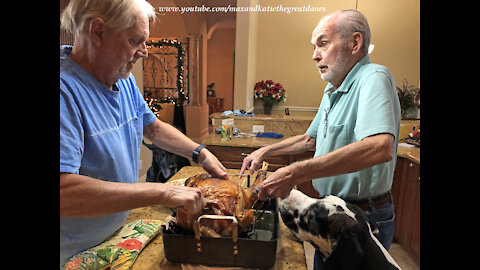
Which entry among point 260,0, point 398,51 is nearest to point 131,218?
point 260,0

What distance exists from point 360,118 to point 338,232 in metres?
0.25

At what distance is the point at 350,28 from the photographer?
0.60 m

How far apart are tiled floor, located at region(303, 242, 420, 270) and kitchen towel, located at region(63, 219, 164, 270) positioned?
3.69ft

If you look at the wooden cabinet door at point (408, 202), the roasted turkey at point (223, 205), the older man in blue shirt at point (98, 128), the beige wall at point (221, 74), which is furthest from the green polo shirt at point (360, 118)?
the beige wall at point (221, 74)

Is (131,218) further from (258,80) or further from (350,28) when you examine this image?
(258,80)

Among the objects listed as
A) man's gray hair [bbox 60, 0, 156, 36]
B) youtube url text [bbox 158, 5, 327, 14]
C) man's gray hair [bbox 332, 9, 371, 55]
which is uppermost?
youtube url text [bbox 158, 5, 327, 14]

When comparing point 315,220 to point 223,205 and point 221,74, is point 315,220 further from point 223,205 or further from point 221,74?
point 221,74

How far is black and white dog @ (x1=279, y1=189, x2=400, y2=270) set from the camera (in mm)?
464

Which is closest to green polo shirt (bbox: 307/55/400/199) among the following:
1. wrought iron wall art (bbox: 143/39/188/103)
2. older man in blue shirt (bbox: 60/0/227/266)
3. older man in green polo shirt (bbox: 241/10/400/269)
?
older man in green polo shirt (bbox: 241/10/400/269)

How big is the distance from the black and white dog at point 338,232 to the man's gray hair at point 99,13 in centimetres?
47

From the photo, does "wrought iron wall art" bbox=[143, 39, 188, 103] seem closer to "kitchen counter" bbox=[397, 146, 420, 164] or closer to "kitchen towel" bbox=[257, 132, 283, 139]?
"kitchen towel" bbox=[257, 132, 283, 139]

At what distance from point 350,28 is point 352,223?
1.43 feet
